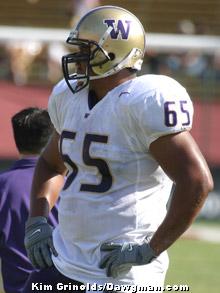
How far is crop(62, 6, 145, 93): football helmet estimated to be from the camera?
3.58 m

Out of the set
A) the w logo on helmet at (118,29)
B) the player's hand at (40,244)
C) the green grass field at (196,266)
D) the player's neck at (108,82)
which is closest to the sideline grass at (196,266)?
the green grass field at (196,266)

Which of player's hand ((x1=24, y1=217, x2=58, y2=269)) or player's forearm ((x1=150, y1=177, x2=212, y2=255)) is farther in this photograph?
player's hand ((x1=24, y1=217, x2=58, y2=269))

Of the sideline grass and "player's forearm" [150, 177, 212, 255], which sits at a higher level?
"player's forearm" [150, 177, 212, 255]

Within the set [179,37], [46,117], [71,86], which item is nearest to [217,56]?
[179,37]

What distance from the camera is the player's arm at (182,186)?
3266mm

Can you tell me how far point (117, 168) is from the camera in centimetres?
347

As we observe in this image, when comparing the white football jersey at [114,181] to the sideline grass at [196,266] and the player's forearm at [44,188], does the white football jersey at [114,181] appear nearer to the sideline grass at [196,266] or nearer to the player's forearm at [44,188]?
the player's forearm at [44,188]

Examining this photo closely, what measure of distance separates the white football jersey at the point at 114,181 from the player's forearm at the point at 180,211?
0.58ft

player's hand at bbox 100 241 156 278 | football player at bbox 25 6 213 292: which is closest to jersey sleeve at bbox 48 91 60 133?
football player at bbox 25 6 213 292

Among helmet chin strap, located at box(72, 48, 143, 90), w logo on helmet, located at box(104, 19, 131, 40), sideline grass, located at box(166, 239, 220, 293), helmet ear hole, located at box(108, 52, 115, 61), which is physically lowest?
sideline grass, located at box(166, 239, 220, 293)

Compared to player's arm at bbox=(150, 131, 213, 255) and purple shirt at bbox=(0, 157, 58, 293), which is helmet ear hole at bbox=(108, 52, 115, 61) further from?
purple shirt at bbox=(0, 157, 58, 293)

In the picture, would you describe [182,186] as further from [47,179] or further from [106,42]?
[47,179]

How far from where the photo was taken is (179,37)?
42.6 feet

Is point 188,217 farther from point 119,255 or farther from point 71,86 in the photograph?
point 71,86
